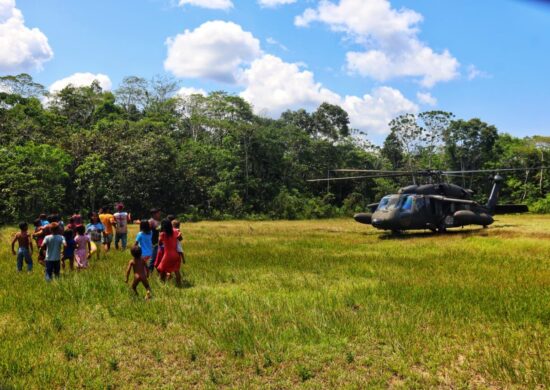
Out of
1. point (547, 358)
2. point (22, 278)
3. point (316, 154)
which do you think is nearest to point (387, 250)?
point (547, 358)

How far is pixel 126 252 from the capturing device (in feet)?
42.7

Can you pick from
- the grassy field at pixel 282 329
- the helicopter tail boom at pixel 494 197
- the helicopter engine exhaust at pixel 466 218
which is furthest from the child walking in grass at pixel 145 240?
the helicopter tail boom at pixel 494 197

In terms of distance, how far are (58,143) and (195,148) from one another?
41.9 ft

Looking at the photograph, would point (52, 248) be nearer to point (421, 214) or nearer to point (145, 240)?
point (145, 240)

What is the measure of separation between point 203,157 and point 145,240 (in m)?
34.9

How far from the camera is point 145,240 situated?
9.21 m

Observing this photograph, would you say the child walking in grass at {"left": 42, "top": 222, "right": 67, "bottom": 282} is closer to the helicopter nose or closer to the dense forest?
the helicopter nose

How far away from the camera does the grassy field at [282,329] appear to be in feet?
15.1

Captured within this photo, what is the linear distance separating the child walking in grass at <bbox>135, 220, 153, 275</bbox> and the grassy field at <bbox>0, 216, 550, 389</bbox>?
2.58 ft

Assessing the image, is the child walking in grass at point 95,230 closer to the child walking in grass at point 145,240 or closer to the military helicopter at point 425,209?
the child walking in grass at point 145,240

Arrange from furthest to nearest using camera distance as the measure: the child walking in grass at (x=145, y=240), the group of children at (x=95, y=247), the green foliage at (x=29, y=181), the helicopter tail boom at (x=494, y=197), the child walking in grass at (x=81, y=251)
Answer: the green foliage at (x=29, y=181)
the helicopter tail boom at (x=494, y=197)
the child walking in grass at (x=81, y=251)
the child walking in grass at (x=145, y=240)
the group of children at (x=95, y=247)

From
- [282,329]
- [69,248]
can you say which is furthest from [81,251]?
[282,329]

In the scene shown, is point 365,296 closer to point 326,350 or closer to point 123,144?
point 326,350

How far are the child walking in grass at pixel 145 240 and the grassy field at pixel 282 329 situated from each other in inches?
31.0
